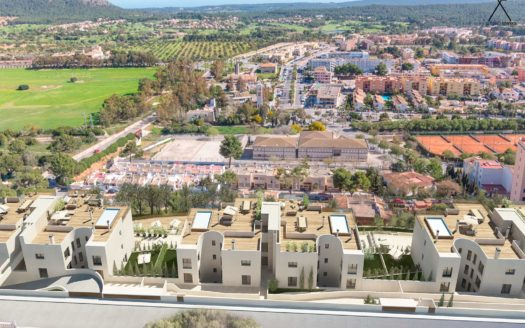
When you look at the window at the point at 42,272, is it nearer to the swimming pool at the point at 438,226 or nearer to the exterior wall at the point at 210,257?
the exterior wall at the point at 210,257

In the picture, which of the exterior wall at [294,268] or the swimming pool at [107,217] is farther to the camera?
the swimming pool at [107,217]

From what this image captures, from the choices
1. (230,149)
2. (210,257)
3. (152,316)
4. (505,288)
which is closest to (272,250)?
(210,257)

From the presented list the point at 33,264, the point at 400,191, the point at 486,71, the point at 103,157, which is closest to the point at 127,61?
the point at 103,157

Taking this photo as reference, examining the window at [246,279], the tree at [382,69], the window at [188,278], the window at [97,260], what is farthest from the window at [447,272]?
the tree at [382,69]

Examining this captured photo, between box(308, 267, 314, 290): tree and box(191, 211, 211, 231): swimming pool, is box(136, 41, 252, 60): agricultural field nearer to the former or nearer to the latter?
box(191, 211, 211, 231): swimming pool

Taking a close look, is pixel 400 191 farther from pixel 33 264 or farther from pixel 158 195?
pixel 33 264

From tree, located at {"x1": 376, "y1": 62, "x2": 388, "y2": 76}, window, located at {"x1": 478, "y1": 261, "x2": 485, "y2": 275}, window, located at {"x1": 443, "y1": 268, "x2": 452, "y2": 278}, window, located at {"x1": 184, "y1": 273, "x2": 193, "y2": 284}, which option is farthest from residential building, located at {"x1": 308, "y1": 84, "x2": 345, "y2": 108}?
window, located at {"x1": 184, "y1": 273, "x2": 193, "y2": 284}
